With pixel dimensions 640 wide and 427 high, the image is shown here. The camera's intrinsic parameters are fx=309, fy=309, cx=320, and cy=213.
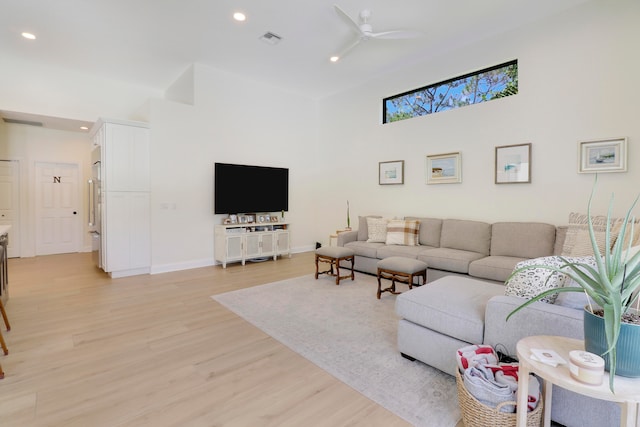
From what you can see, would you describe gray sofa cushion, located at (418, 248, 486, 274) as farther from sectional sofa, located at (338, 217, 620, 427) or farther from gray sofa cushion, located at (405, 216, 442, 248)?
gray sofa cushion, located at (405, 216, 442, 248)

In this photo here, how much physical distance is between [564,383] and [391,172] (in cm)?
475

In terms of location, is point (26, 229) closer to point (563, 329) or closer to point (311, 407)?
point (311, 407)

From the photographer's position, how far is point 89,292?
3967mm

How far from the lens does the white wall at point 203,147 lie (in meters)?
5.02

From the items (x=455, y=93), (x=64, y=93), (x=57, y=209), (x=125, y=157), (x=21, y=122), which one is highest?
(x=64, y=93)

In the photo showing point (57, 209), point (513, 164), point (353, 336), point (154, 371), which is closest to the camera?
point (154, 371)

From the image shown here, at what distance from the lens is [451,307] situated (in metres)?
2.13

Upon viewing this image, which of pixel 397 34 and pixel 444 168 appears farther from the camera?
pixel 444 168

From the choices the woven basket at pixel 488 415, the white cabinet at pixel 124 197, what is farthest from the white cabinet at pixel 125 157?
the woven basket at pixel 488 415

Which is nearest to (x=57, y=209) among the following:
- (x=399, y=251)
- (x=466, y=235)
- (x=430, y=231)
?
(x=399, y=251)

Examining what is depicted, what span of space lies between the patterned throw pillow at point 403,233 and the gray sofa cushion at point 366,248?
0.21m

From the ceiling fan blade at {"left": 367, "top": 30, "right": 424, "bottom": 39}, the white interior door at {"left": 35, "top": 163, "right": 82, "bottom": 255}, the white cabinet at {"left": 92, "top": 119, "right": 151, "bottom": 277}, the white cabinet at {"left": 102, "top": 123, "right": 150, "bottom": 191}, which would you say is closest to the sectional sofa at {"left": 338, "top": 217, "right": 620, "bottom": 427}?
the ceiling fan blade at {"left": 367, "top": 30, "right": 424, "bottom": 39}

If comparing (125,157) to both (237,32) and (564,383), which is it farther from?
(564,383)

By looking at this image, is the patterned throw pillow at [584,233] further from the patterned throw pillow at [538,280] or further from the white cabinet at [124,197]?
the white cabinet at [124,197]
